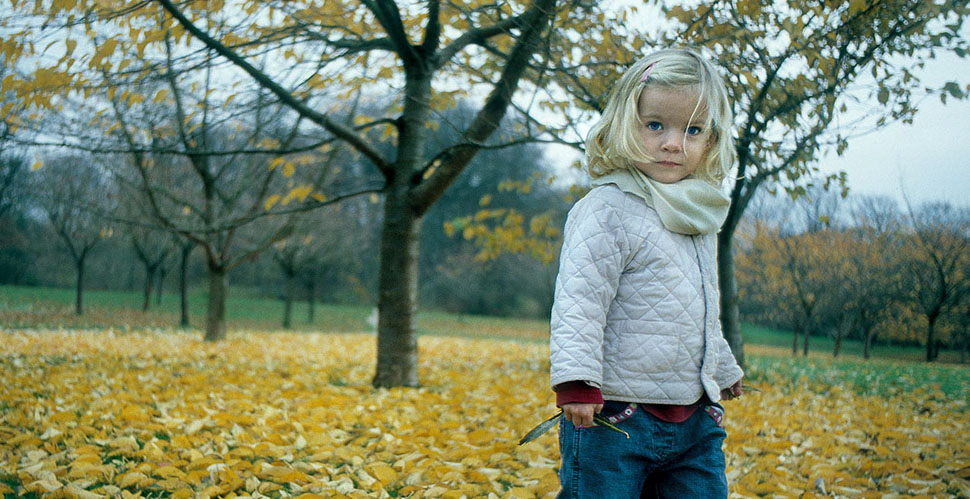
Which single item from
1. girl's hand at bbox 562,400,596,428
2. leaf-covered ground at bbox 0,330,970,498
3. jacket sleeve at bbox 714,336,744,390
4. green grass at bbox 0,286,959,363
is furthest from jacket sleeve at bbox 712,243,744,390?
green grass at bbox 0,286,959,363

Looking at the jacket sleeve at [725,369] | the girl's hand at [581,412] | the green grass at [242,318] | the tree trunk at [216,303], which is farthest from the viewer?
the green grass at [242,318]

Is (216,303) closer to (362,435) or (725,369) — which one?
(362,435)

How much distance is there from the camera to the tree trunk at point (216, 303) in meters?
9.12

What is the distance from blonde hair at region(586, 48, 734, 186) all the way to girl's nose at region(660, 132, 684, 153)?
0.17ft

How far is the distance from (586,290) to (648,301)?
0.60 ft

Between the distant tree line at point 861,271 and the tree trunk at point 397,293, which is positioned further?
the distant tree line at point 861,271

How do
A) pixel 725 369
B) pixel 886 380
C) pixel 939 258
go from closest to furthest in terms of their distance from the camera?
pixel 725 369
pixel 939 258
pixel 886 380

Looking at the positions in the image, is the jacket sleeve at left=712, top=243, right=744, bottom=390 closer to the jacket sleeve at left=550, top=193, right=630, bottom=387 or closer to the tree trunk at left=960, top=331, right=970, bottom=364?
the jacket sleeve at left=550, top=193, right=630, bottom=387

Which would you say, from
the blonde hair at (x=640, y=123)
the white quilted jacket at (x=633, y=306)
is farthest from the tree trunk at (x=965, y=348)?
the white quilted jacket at (x=633, y=306)

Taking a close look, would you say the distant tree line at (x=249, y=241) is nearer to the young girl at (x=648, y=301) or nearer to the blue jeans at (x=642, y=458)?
the young girl at (x=648, y=301)

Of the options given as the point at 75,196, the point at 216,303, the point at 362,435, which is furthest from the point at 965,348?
the point at 75,196

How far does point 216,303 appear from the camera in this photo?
361 inches

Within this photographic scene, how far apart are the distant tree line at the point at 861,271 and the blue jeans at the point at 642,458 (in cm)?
324

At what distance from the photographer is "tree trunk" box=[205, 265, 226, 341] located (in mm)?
9117
